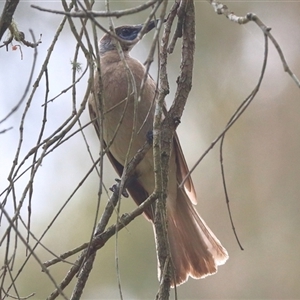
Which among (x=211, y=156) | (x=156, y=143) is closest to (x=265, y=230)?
(x=211, y=156)

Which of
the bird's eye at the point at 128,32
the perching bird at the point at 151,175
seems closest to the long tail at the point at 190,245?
the perching bird at the point at 151,175

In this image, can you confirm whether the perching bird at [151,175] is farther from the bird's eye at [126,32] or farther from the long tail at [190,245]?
the bird's eye at [126,32]

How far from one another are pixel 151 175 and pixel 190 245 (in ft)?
1.77

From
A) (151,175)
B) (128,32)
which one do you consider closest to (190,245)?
(151,175)

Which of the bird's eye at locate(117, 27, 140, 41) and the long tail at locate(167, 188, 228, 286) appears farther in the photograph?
the bird's eye at locate(117, 27, 140, 41)

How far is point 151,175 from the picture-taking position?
414cm

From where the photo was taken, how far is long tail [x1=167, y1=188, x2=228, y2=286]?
12.4 feet

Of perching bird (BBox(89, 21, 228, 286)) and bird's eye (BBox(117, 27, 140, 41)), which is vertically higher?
bird's eye (BBox(117, 27, 140, 41))

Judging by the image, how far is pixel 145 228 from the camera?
7.25m

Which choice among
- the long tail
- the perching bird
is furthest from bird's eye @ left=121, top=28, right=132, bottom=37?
the long tail

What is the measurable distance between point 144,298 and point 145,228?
87 cm

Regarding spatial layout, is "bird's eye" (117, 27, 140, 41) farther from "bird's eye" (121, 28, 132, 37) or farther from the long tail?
the long tail

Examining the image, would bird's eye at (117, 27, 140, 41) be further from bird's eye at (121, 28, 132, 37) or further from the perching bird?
the perching bird

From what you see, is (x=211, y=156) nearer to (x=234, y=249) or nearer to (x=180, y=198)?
(x=234, y=249)
